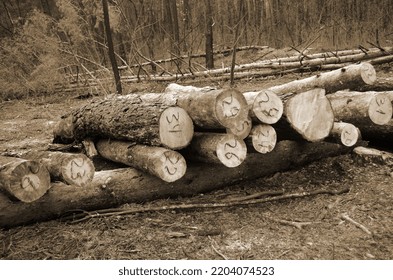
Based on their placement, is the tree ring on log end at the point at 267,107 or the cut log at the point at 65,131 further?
the cut log at the point at 65,131

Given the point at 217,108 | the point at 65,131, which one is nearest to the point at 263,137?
the point at 217,108

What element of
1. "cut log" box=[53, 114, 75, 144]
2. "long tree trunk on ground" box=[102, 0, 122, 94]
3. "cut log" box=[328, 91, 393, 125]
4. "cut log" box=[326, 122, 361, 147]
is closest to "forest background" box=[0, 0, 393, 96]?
"long tree trunk on ground" box=[102, 0, 122, 94]

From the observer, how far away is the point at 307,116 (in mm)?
2963

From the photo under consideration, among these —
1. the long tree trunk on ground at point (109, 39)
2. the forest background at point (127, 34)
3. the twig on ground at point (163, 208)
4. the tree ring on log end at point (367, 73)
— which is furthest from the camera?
the forest background at point (127, 34)

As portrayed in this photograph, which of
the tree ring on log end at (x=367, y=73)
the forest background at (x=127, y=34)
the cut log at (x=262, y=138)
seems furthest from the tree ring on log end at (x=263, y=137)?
the forest background at (x=127, y=34)

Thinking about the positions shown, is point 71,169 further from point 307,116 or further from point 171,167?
point 307,116

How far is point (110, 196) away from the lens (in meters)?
2.98

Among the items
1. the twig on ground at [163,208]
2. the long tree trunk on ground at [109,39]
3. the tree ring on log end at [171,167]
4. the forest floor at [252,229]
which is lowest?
the forest floor at [252,229]

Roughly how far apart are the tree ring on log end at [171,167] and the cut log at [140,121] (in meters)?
0.08

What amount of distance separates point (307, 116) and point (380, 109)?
2.72 feet

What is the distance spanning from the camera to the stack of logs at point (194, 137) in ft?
8.88

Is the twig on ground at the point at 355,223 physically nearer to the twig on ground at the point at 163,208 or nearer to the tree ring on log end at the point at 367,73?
the twig on ground at the point at 163,208

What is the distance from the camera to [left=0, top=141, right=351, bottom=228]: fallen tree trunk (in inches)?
110

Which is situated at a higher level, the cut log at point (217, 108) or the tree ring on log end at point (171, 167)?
the cut log at point (217, 108)
